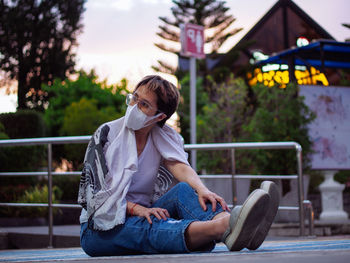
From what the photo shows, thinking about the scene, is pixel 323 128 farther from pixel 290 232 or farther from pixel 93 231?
pixel 93 231

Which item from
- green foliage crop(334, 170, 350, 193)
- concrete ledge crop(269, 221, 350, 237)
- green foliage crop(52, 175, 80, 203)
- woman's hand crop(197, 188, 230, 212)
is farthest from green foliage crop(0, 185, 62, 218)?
green foliage crop(334, 170, 350, 193)

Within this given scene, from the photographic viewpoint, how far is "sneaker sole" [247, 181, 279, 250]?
6.32 feet

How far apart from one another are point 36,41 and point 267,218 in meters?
21.5

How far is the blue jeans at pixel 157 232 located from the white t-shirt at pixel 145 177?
0.07m

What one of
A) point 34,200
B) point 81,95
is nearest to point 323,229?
point 34,200

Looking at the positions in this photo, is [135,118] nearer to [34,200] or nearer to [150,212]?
[150,212]

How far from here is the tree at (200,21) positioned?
58.9 ft

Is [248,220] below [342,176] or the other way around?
the other way around

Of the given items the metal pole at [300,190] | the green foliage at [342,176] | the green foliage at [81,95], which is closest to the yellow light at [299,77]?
the green foliage at [342,176]

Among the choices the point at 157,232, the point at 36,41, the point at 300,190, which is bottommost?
the point at 300,190

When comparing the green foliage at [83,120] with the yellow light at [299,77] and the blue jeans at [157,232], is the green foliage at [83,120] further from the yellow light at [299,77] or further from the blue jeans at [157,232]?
the blue jeans at [157,232]

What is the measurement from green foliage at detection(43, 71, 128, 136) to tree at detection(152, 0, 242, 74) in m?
6.09

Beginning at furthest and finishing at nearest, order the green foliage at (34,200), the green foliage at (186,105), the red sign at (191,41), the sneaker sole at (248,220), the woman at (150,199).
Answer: the green foliage at (186,105) → the red sign at (191,41) → the green foliage at (34,200) → the woman at (150,199) → the sneaker sole at (248,220)

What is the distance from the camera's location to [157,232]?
203 cm
